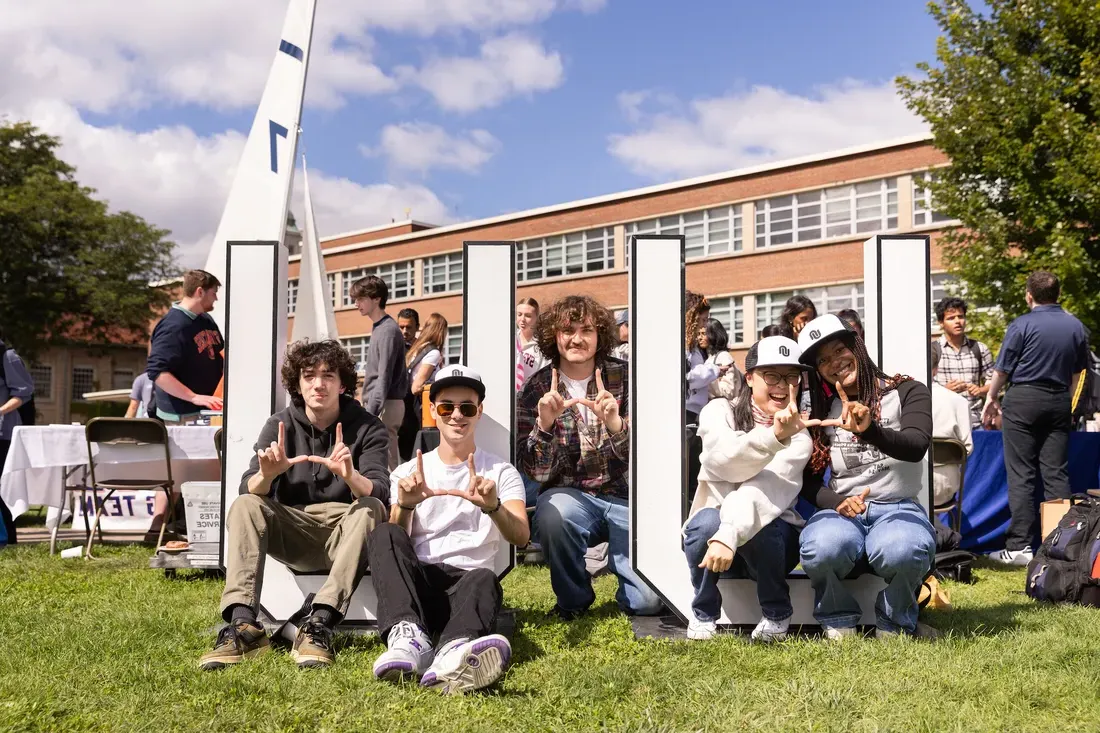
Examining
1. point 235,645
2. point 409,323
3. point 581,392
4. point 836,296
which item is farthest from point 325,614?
point 836,296

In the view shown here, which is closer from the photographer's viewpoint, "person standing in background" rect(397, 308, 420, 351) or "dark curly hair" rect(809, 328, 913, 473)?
"dark curly hair" rect(809, 328, 913, 473)

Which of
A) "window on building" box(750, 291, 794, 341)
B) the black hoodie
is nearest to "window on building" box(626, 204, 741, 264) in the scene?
"window on building" box(750, 291, 794, 341)

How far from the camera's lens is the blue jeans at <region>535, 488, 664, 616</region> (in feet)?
14.9

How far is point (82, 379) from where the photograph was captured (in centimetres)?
5831

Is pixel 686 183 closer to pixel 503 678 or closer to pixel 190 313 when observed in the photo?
pixel 190 313

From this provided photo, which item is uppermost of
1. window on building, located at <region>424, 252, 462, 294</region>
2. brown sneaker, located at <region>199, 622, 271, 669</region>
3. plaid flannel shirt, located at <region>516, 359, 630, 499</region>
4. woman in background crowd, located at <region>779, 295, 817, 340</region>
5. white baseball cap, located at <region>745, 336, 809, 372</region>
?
window on building, located at <region>424, 252, 462, 294</region>

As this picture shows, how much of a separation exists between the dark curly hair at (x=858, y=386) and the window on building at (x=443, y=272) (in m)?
42.4

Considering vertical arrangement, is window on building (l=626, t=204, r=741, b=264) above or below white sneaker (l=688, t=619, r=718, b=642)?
above

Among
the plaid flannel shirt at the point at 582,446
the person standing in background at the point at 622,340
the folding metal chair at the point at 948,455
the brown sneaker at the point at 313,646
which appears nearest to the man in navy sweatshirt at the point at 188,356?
the person standing in background at the point at 622,340

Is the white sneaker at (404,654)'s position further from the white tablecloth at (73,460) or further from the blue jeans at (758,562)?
the white tablecloth at (73,460)

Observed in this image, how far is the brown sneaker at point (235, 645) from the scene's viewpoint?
144 inches

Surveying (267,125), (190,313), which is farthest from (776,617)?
(267,125)

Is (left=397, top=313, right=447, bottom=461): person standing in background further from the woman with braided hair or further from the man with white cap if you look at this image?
the woman with braided hair

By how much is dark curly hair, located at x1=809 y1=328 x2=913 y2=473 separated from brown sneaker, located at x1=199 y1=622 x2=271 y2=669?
241 cm
